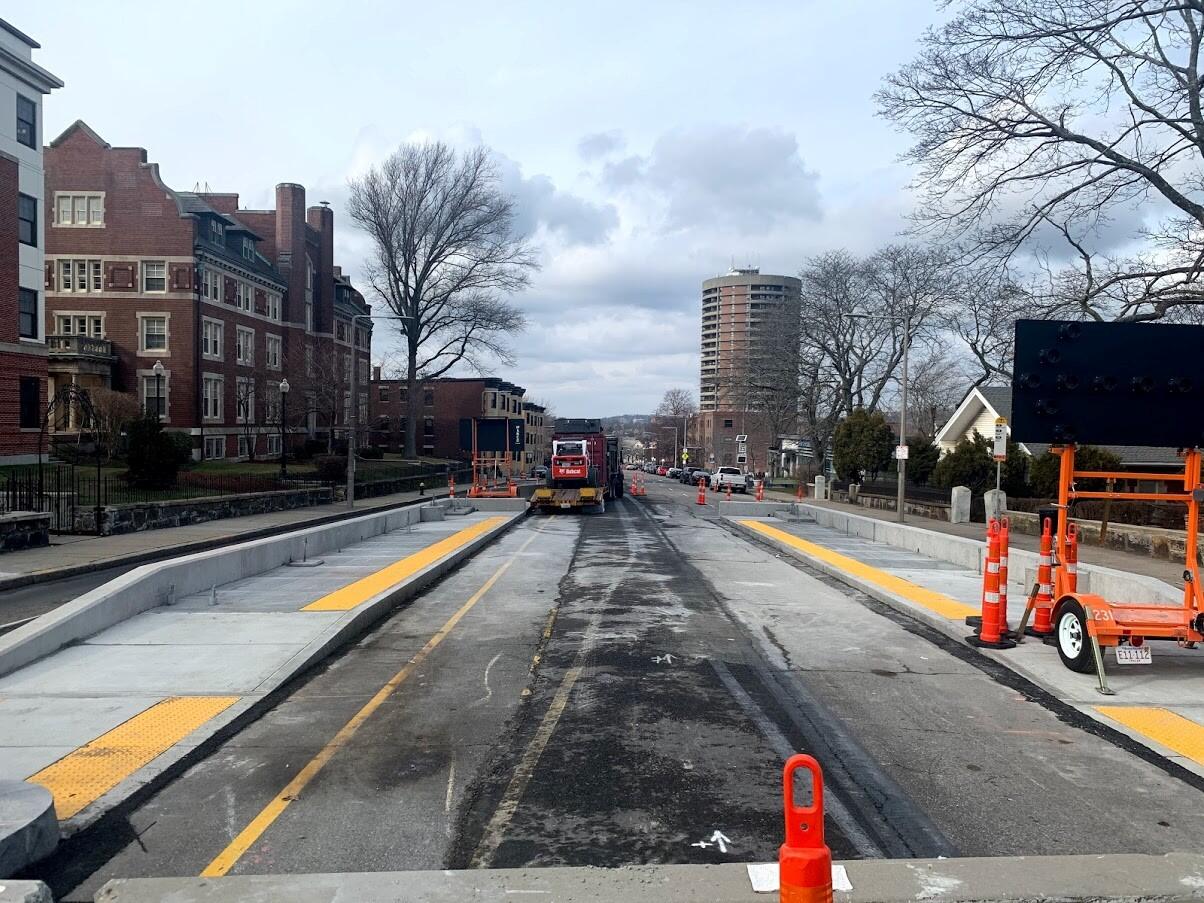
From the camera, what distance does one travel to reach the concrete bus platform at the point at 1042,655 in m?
Answer: 7.76

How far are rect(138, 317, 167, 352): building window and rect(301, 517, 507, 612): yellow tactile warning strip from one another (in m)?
31.7

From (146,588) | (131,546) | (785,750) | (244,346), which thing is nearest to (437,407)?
(244,346)

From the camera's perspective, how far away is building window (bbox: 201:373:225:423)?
48344 mm

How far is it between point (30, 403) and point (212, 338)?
1506 centimetres

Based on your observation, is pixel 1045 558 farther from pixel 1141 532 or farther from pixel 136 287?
pixel 136 287

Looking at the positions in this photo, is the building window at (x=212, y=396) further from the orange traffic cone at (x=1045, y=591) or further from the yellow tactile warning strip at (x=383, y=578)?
the orange traffic cone at (x=1045, y=591)

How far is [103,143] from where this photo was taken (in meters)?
47.7

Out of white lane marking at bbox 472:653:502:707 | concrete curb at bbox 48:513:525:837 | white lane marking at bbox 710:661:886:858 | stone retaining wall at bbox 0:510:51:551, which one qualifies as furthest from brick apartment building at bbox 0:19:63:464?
white lane marking at bbox 710:661:886:858

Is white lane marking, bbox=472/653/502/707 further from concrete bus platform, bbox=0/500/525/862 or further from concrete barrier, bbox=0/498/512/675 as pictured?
concrete barrier, bbox=0/498/512/675

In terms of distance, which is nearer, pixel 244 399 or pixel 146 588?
pixel 146 588

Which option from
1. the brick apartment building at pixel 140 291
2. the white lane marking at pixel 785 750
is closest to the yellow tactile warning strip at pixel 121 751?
the white lane marking at pixel 785 750

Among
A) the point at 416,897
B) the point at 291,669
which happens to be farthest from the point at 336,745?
the point at 416,897

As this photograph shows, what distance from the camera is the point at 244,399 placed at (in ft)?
173

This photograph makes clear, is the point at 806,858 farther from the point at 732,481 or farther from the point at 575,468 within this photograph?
the point at 732,481
